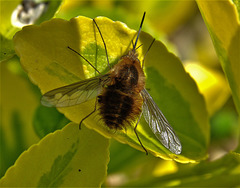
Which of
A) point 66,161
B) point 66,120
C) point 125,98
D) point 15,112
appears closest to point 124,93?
point 125,98

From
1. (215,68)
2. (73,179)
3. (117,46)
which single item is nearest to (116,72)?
(117,46)

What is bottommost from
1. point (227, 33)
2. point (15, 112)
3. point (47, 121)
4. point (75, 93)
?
point (15, 112)

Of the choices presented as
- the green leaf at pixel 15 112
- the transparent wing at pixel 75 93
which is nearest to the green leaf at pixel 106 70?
the transparent wing at pixel 75 93

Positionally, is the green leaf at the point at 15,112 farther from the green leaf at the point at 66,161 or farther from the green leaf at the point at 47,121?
the green leaf at the point at 66,161

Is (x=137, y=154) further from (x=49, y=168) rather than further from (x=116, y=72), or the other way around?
(x=49, y=168)

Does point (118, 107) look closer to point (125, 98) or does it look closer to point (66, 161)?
point (125, 98)

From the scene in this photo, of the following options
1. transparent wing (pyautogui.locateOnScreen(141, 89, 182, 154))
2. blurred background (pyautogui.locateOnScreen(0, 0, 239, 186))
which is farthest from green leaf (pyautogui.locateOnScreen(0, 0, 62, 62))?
transparent wing (pyautogui.locateOnScreen(141, 89, 182, 154))
